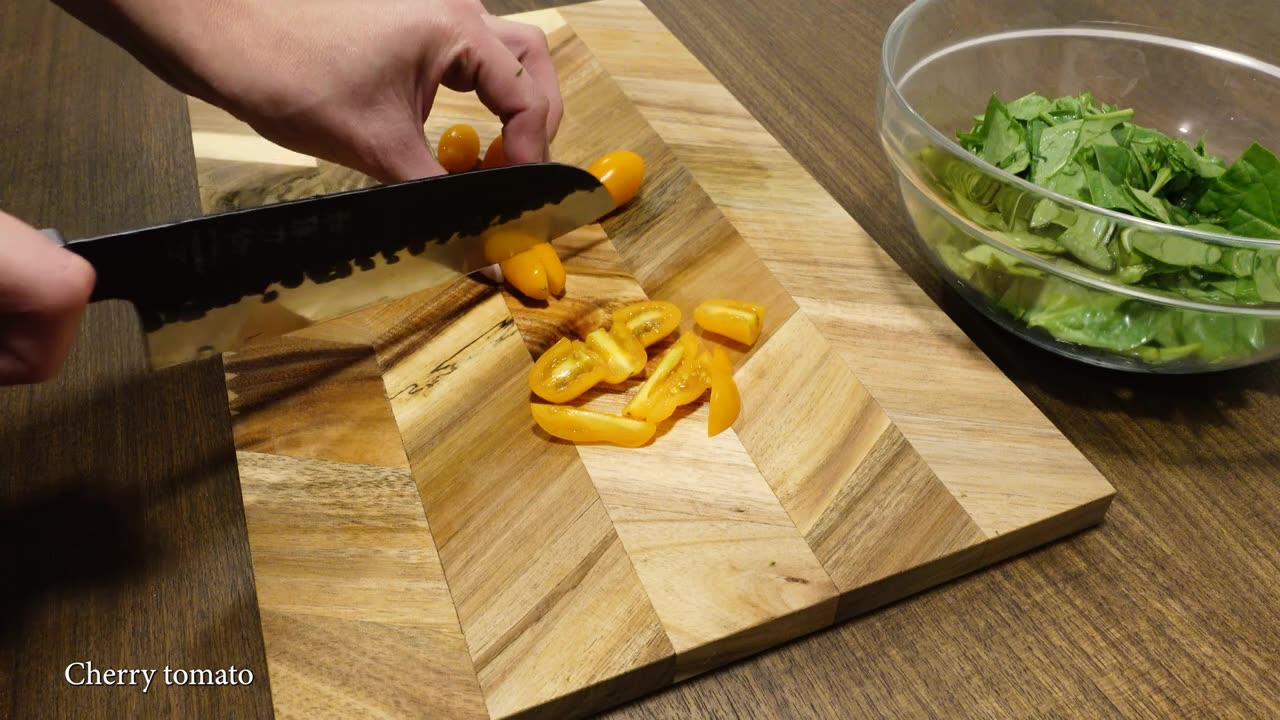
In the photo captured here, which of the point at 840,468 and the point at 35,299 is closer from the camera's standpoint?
the point at 35,299

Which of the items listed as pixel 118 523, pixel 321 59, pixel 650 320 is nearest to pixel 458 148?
pixel 321 59

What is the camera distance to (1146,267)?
0.91 meters

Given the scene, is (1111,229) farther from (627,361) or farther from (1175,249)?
(627,361)

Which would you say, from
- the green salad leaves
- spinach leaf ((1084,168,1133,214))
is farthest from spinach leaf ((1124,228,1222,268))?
spinach leaf ((1084,168,1133,214))

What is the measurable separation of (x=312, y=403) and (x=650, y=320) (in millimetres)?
397

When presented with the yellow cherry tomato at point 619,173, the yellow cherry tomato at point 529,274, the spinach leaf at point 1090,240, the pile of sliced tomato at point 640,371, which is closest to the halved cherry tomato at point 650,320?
the pile of sliced tomato at point 640,371

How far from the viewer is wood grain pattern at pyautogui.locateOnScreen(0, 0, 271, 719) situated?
808mm

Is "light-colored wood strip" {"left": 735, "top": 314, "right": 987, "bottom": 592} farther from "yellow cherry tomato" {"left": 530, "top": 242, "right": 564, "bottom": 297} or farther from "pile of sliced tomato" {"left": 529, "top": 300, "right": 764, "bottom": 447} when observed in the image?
"yellow cherry tomato" {"left": 530, "top": 242, "right": 564, "bottom": 297}

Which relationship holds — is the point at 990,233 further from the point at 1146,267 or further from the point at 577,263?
the point at 577,263

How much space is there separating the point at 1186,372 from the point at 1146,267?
7.3 inches

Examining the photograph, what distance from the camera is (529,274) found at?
3.67 feet

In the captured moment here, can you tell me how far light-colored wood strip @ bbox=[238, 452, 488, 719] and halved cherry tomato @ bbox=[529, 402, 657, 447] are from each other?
0.16 m

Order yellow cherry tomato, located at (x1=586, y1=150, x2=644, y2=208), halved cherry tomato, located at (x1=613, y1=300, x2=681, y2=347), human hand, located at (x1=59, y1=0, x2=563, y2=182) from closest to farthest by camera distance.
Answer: human hand, located at (x1=59, y1=0, x2=563, y2=182)
halved cherry tomato, located at (x1=613, y1=300, x2=681, y2=347)
yellow cherry tomato, located at (x1=586, y1=150, x2=644, y2=208)

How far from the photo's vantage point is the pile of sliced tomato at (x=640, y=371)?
965 mm
